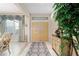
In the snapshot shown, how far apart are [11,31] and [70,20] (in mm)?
5451

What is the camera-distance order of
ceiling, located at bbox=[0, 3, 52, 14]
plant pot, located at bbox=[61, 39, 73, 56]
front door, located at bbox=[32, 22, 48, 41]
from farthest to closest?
front door, located at bbox=[32, 22, 48, 41]
ceiling, located at bbox=[0, 3, 52, 14]
plant pot, located at bbox=[61, 39, 73, 56]

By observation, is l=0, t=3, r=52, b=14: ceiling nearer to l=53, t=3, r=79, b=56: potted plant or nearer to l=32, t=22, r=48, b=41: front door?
l=32, t=22, r=48, b=41: front door

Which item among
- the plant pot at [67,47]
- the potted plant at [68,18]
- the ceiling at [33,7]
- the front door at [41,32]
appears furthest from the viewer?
the front door at [41,32]

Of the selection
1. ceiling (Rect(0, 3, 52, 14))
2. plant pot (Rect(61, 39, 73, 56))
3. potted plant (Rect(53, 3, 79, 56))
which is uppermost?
ceiling (Rect(0, 3, 52, 14))

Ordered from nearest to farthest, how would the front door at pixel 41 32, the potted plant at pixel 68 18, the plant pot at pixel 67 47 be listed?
the potted plant at pixel 68 18 < the plant pot at pixel 67 47 < the front door at pixel 41 32

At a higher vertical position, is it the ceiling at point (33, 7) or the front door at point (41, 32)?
the ceiling at point (33, 7)

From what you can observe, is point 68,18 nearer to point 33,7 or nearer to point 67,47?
point 67,47

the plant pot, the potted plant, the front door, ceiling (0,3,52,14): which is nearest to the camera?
the potted plant

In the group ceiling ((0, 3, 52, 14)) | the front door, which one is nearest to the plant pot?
ceiling ((0, 3, 52, 14))

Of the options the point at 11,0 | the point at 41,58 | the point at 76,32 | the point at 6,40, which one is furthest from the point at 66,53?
the point at 6,40

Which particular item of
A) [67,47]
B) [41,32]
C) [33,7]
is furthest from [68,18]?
[41,32]

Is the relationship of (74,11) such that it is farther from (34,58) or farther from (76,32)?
(34,58)

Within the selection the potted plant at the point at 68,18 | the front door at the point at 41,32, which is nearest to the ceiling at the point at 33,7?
the front door at the point at 41,32

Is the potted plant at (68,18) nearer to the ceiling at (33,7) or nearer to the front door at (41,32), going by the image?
the ceiling at (33,7)
